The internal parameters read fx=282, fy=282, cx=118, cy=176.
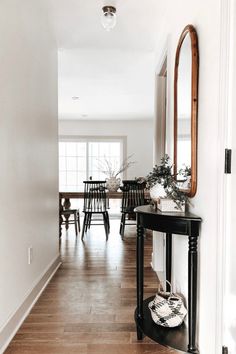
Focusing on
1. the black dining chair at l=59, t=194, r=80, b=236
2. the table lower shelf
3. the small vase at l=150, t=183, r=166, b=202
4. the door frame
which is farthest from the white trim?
the black dining chair at l=59, t=194, r=80, b=236

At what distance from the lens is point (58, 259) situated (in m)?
3.31

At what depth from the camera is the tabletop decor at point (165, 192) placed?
5.69ft

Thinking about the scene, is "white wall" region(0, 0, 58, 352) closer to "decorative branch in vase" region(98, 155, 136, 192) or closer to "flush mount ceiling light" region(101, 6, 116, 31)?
"flush mount ceiling light" region(101, 6, 116, 31)

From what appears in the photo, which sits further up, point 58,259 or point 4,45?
point 4,45

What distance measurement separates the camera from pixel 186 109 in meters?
1.87

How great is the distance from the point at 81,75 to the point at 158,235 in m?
2.56

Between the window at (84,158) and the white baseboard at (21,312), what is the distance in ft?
14.6

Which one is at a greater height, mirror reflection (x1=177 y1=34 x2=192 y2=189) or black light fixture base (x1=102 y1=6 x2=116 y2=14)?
black light fixture base (x1=102 y1=6 x2=116 y2=14)

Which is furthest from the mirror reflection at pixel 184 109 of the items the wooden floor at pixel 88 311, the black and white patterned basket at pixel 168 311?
the wooden floor at pixel 88 311

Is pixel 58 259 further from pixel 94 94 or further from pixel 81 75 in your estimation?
pixel 94 94

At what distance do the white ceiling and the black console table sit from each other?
1.90m

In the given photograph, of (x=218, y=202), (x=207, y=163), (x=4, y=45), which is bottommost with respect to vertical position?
(x=218, y=202)

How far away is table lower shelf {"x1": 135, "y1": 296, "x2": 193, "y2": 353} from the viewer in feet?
5.16

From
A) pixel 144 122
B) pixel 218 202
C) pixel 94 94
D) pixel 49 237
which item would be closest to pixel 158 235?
pixel 49 237
